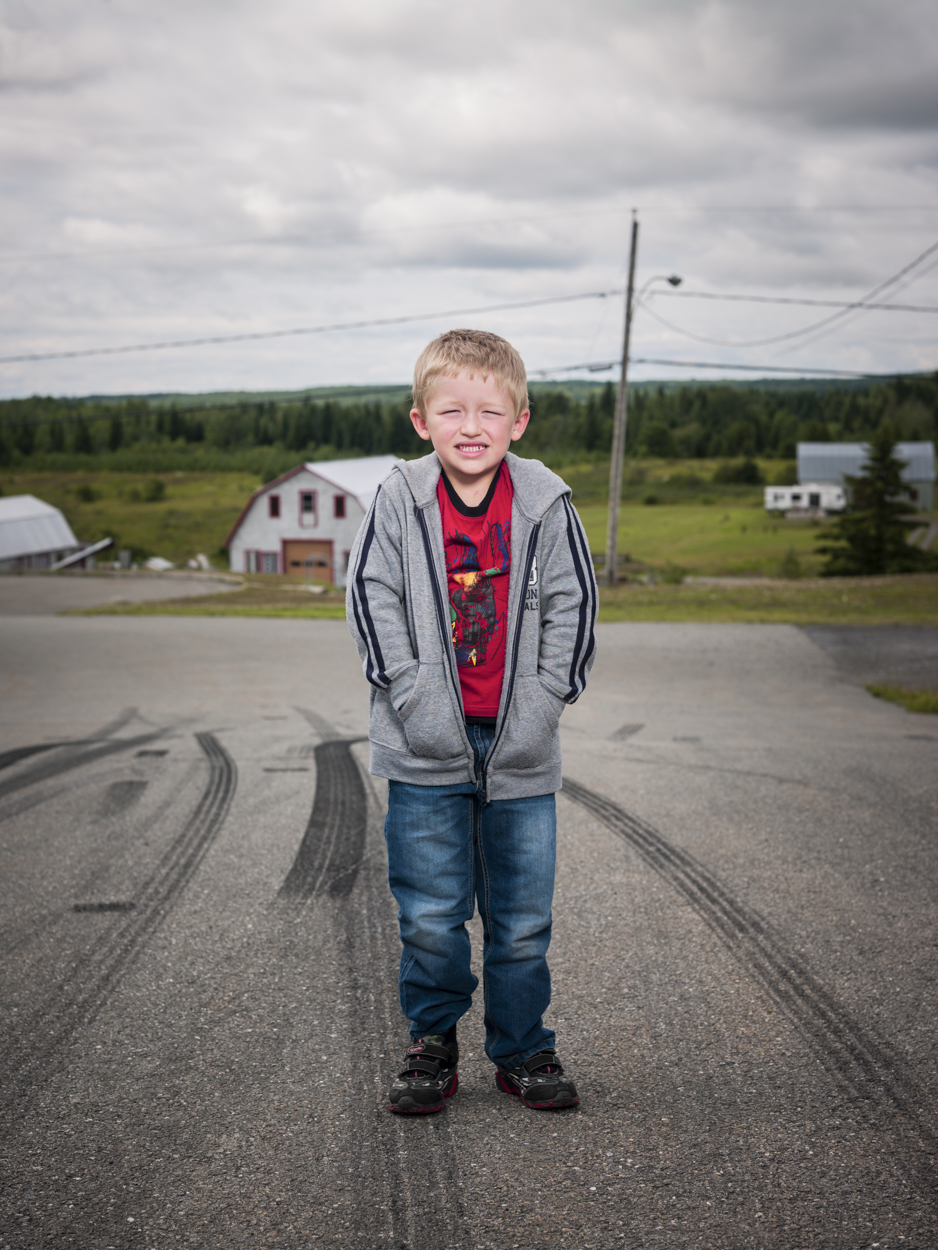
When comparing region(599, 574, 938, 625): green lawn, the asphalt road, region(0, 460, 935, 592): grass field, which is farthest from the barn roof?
the asphalt road

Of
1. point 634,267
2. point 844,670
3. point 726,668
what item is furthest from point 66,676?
point 634,267

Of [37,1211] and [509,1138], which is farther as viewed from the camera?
[509,1138]

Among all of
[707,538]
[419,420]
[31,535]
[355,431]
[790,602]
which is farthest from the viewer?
[355,431]

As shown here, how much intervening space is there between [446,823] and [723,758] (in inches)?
191

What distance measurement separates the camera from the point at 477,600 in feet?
8.56

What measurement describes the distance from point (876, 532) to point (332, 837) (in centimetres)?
3663

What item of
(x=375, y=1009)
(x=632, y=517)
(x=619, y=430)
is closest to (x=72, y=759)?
(x=375, y=1009)

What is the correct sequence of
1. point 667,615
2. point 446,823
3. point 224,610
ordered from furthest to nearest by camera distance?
point 224,610 → point 667,615 → point 446,823

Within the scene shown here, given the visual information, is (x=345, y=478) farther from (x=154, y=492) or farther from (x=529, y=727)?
(x=529, y=727)

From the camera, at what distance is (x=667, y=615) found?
1936 cm

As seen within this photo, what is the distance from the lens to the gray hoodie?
2541 millimetres

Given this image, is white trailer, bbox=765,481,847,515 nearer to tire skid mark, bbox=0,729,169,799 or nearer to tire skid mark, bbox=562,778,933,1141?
tire skid mark, bbox=0,729,169,799

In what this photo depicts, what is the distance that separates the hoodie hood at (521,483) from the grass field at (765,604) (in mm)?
15630

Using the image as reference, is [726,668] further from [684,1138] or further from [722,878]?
[684,1138]
